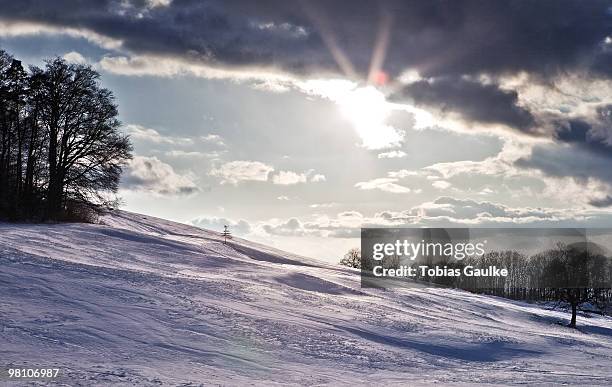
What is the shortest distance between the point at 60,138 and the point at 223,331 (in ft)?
102

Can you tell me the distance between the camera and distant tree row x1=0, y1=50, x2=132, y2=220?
3919cm

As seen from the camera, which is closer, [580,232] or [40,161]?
[40,161]

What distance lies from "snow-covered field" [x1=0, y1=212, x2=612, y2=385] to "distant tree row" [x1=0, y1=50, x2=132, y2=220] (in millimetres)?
11911

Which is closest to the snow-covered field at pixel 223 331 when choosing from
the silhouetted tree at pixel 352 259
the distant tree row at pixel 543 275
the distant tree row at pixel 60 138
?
the distant tree row at pixel 60 138

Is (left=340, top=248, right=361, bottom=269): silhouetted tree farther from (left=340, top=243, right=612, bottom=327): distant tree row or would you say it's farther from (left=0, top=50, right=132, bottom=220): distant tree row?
(left=0, top=50, right=132, bottom=220): distant tree row

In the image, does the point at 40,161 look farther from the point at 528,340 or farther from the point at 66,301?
the point at 528,340

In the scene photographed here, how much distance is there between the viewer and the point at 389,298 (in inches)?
1163

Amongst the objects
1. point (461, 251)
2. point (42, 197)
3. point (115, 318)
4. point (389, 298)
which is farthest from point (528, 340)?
point (461, 251)

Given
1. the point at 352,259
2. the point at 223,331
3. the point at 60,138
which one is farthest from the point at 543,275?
the point at 223,331

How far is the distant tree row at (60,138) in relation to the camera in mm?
39188

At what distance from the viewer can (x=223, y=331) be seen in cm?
1586

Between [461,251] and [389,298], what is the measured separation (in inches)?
3040

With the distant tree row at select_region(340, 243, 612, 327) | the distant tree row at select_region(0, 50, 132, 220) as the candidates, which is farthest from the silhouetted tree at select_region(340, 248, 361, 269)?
the distant tree row at select_region(0, 50, 132, 220)

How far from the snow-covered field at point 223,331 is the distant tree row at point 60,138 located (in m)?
11.9
